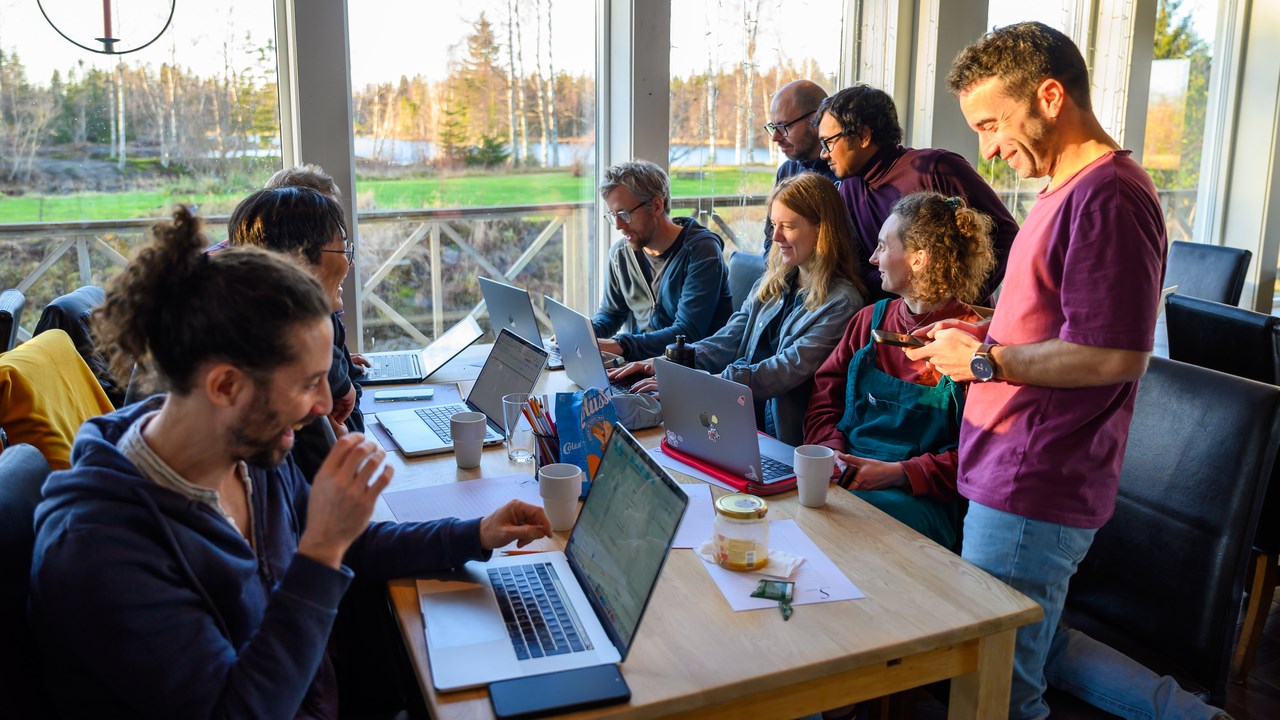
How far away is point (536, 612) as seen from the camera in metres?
1.30

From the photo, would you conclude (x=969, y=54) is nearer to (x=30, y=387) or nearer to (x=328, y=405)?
(x=328, y=405)

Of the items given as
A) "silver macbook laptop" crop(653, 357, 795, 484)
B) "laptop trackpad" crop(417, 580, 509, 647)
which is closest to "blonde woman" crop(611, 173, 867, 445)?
"silver macbook laptop" crop(653, 357, 795, 484)

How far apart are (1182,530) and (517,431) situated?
130 cm

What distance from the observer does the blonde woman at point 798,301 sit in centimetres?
243

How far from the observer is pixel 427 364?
9.34 ft

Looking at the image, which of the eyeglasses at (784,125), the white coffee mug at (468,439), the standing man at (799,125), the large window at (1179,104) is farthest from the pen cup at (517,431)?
the large window at (1179,104)

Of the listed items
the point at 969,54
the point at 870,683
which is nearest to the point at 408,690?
the point at 870,683

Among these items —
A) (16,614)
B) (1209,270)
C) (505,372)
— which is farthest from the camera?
(1209,270)

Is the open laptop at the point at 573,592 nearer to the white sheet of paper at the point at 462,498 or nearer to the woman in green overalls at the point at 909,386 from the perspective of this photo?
the white sheet of paper at the point at 462,498

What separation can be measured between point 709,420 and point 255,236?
97 cm

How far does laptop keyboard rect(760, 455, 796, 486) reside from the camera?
5.89ft

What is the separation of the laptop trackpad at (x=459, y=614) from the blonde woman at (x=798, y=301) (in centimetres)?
103

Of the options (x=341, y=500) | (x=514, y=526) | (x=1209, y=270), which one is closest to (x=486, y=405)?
(x=514, y=526)

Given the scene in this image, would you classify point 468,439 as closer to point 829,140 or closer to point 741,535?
point 741,535
